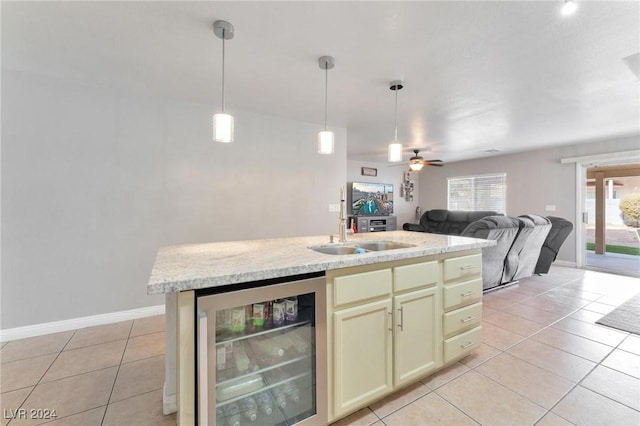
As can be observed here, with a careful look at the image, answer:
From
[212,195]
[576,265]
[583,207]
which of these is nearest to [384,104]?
[212,195]

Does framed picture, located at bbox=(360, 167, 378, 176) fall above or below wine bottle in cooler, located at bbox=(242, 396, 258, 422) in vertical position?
above

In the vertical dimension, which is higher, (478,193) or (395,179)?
(395,179)

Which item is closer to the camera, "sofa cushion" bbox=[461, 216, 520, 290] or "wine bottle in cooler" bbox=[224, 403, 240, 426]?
"wine bottle in cooler" bbox=[224, 403, 240, 426]

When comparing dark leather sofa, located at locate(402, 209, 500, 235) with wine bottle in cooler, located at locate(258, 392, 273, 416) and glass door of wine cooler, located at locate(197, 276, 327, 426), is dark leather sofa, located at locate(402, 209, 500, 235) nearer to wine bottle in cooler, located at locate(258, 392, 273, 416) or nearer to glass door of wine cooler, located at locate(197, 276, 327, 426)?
glass door of wine cooler, located at locate(197, 276, 327, 426)

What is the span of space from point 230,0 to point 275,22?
293mm

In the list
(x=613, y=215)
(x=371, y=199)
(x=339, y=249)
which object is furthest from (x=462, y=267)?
(x=613, y=215)

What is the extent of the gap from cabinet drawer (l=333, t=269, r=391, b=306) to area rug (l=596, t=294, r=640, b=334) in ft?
9.14

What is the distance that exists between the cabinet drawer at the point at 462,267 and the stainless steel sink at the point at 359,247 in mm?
284

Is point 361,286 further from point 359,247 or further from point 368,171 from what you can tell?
point 368,171

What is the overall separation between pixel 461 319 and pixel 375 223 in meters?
4.72

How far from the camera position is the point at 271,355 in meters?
1.40

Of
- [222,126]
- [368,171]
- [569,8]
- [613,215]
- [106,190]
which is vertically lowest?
[613,215]

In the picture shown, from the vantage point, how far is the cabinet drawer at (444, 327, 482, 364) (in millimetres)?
1884

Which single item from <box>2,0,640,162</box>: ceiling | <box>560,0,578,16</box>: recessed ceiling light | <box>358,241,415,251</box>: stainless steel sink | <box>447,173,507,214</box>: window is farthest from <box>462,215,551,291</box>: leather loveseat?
<box>447,173,507,214</box>: window
